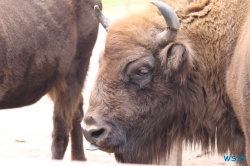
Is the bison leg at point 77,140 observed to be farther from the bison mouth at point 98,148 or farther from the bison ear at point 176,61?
the bison ear at point 176,61

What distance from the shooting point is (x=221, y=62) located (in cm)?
370

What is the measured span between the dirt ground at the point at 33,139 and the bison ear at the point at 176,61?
2338mm

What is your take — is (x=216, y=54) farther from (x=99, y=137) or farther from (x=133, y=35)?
(x=99, y=137)

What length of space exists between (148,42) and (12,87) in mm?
1844

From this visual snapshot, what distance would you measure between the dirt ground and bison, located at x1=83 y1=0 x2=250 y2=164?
2024 mm

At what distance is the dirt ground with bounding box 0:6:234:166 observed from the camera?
6.20m

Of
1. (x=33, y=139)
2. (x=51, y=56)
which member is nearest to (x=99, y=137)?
(x=51, y=56)

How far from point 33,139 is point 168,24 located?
398cm

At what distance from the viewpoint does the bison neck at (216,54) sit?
12.1 feet

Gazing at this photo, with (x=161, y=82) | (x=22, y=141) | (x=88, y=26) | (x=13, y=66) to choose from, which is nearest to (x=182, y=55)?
(x=161, y=82)

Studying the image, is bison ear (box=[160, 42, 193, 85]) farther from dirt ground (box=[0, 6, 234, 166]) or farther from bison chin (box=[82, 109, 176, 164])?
dirt ground (box=[0, 6, 234, 166])

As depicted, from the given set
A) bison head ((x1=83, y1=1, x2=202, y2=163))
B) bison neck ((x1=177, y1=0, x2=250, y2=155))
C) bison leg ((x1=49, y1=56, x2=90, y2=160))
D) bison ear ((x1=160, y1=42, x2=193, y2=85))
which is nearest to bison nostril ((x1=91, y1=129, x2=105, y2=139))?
bison head ((x1=83, y1=1, x2=202, y2=163))

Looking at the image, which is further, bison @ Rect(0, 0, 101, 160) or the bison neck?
bison @ Rect(0, 0, 101, 160)

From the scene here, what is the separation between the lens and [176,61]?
3.61m
